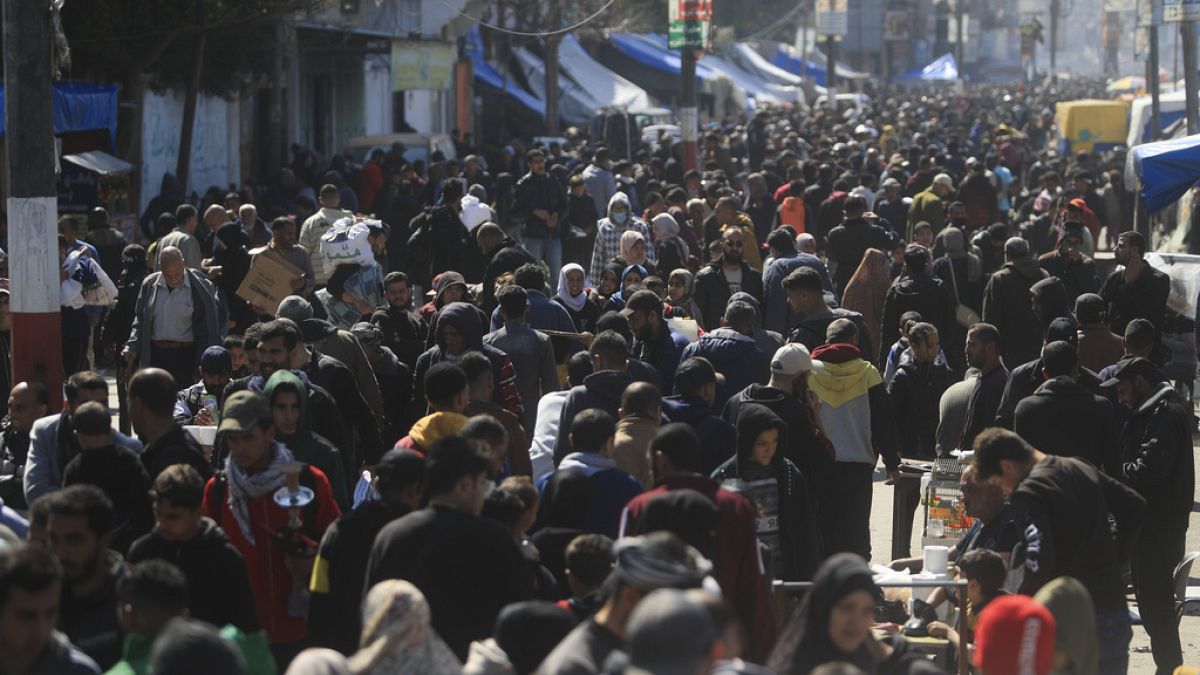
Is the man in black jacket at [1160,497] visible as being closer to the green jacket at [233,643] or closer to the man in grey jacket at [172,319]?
the green jacket at [233,643]

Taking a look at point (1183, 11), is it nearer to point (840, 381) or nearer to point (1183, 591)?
point (1183, 591)

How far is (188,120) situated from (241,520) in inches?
648

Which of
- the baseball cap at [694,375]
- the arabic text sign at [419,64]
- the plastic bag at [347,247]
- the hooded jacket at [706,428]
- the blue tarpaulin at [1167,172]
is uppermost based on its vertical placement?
the arabic text sign at [419,64]

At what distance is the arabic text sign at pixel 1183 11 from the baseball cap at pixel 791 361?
52.4 feet

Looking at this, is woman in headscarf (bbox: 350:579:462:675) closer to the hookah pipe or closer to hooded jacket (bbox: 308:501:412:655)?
hooded jacket (bbox: 308:501:412:655)

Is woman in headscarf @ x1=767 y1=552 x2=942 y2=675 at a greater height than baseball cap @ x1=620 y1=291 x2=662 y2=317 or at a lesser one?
lesser

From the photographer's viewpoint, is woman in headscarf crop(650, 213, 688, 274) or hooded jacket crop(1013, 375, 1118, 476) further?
woman in headscarf crop(650, 213, 688, 274)

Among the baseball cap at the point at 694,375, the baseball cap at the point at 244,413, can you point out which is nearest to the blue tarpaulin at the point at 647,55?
the baseball cap at the point at 694,375

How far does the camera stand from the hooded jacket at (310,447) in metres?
7.04

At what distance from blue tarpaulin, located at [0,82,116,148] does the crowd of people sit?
2313mm

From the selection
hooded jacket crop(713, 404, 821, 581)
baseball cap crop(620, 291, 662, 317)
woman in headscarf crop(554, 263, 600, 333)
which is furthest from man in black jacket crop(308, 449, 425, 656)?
woman in headscarf crop(554, 263, 600, 333)

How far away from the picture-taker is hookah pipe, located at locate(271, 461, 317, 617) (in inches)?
240

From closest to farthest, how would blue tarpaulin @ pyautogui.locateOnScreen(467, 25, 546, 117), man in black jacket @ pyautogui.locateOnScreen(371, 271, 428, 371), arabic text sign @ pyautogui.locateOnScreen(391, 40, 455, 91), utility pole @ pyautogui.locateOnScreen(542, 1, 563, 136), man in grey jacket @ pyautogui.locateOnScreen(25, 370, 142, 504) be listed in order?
man in grey jacket @ pyautogui.locateOnScreen(25, 370, 142, 504) → man in black jacket @ pyautogui.locateOnScreen(371, 271, 428, 371) → arabic text sign @ pyautogui.locateOnScreen(391, 40, 455, 91) → utility pole @ pyautogui.locateOnScreen(542, 1, 563, 136) → blue tarpaulin @ pyautogui.locateOnScreen(467, 25, 546, 117)

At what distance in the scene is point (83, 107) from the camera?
56.4 ft
